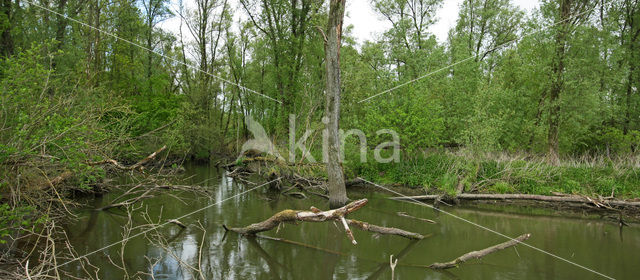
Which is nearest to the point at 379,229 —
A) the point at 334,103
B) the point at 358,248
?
the point at 358,248

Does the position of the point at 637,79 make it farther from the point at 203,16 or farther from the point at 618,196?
the point at 203,16

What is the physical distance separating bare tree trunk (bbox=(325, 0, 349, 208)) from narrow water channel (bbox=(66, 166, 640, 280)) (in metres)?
1.03

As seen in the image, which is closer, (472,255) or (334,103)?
(472,255)

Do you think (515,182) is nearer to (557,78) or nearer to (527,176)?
(527,176)

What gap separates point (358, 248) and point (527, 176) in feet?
29.4

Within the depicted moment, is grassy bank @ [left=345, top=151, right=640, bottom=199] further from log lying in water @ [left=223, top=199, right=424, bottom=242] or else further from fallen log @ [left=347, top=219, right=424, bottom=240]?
log lying in water @ [left=223, top=199, right=424, bottom=242]

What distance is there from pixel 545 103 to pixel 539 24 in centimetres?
347

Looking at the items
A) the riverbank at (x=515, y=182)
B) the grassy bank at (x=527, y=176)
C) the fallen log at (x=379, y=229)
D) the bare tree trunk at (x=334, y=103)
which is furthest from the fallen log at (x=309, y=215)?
the grassy bank at (x=527, y=176)

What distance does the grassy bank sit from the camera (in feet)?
39.5

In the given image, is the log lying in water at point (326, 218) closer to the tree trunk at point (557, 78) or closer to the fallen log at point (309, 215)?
the fallen log at point (309, 215)

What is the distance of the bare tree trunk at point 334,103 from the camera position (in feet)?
33.5

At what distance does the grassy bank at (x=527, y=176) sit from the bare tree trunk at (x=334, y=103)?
13.7ft

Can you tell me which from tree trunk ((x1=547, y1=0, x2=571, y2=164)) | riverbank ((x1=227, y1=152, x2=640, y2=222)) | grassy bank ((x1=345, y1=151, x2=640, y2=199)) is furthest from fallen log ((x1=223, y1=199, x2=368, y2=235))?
tree trunk ((x1=547, y1=0, x2=571, y2=164))

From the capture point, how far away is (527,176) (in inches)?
512
